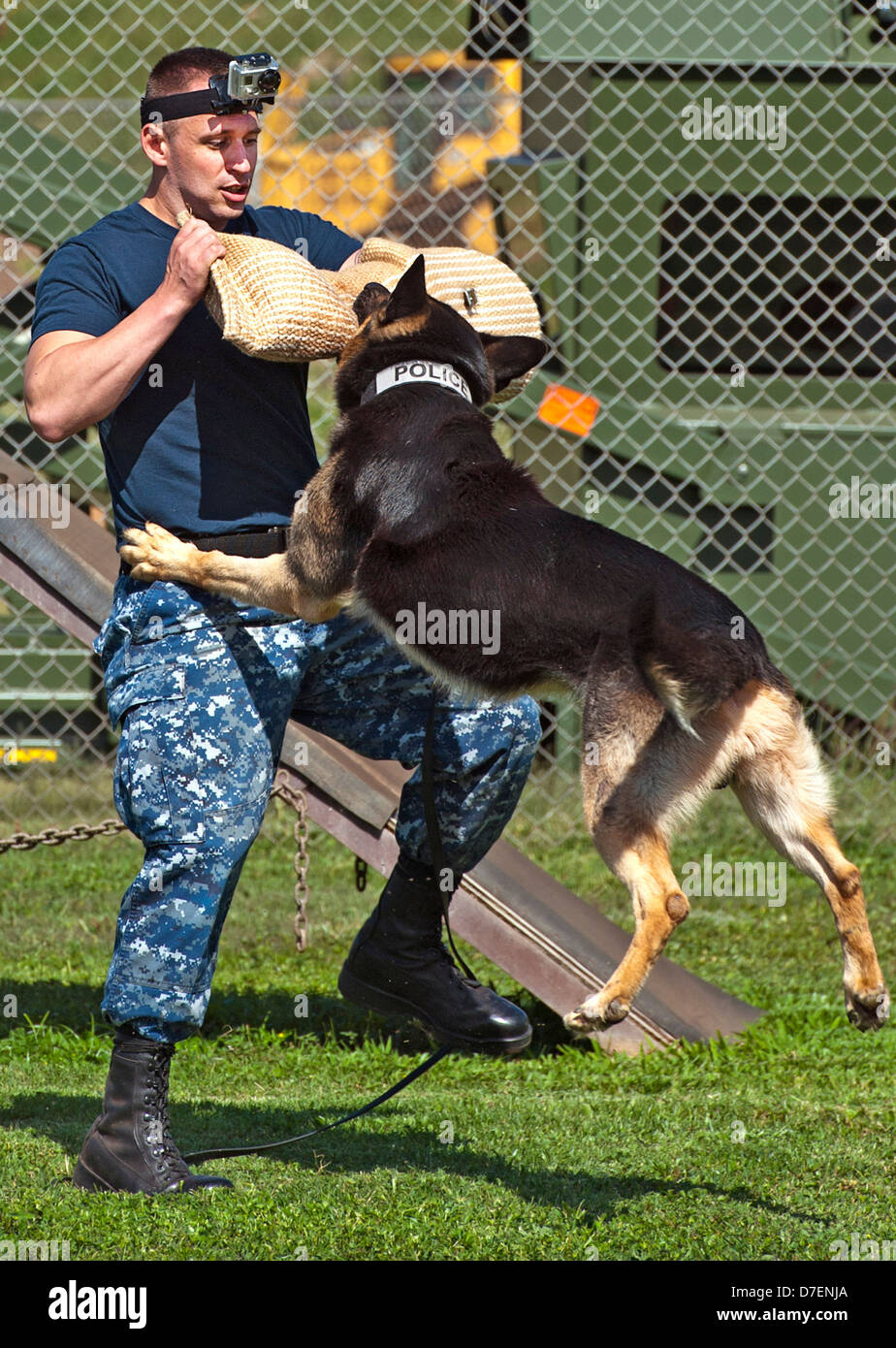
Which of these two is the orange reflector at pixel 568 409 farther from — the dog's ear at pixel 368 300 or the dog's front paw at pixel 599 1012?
the dog's front paw at pixel 599 1012

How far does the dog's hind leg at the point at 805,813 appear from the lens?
2.89 metres

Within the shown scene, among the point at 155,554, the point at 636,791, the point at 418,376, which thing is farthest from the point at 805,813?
the point at 155,554

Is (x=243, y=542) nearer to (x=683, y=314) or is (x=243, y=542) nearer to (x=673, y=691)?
(x=673, y=691)

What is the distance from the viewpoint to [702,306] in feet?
23.3

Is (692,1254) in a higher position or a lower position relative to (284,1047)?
higher

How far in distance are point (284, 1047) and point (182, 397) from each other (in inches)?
87.9

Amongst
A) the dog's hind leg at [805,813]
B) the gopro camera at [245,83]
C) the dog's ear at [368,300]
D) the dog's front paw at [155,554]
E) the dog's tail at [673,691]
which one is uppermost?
the gopro camera at [245,83]

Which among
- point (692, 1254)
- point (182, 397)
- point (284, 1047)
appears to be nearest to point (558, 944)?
point (284, 1047)

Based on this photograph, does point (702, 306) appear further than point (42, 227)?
Yes

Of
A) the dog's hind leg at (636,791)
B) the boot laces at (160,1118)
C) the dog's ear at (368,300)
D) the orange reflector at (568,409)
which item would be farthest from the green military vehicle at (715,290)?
the boot laces at (160,1118)

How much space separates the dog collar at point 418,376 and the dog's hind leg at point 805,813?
3.36 feet

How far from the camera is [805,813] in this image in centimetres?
294

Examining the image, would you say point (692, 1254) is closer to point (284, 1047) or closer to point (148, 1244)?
point (148, 1244)

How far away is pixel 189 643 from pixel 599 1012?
1.27m
